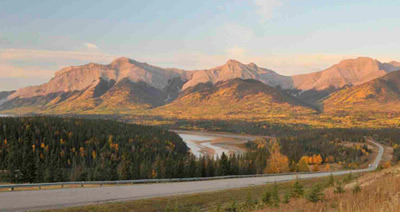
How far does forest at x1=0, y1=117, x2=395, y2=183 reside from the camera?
83.6 meters

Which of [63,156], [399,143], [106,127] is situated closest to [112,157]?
[63,156]

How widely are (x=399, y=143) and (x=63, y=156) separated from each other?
180 m

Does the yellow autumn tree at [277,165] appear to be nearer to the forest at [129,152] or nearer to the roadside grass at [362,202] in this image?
the forest at [129,152]

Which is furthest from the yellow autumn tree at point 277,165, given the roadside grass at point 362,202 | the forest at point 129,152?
the roadside grass at point 362,202

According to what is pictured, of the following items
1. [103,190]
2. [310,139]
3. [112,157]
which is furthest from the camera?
[310,139]

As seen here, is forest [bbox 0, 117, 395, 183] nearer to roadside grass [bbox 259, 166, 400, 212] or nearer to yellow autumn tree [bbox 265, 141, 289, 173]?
yellow autumn tree [bbox 265, 141, 289, 173]

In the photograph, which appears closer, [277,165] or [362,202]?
[362,202]

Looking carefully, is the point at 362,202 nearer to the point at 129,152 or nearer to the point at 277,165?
the point at 277,165

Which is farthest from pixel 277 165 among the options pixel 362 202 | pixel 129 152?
pixel 362 202

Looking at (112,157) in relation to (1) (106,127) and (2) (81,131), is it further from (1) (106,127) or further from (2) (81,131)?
(1) (106,127)

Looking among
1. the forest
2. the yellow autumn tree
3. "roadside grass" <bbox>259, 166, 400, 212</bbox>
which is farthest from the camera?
the yellow autumn tree

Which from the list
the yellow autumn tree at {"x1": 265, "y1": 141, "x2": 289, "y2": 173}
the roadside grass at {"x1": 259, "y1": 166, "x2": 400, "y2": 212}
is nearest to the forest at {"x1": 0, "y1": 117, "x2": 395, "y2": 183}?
the yellow autumn tree at {"x1": 265, "y1": 141, "x2": 289, "y2": 173}

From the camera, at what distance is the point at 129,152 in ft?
427

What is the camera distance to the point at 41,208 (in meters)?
21.1
